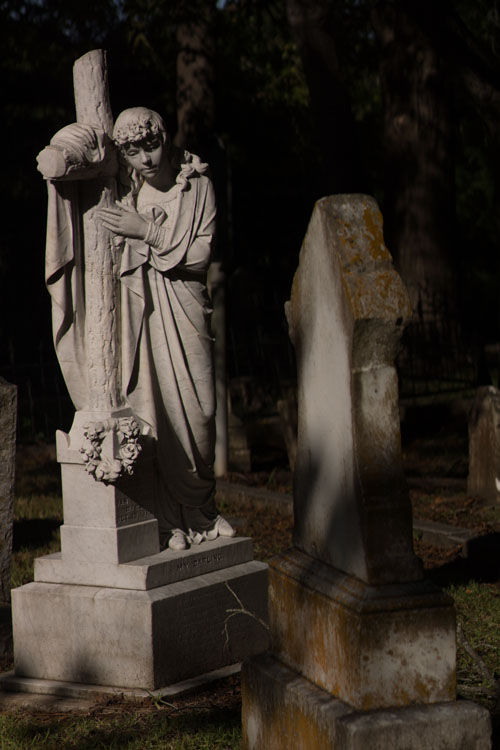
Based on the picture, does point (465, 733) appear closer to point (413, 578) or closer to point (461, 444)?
point (413, 578)

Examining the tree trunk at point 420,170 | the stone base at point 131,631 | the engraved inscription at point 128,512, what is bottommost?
the stone base at point 131,631

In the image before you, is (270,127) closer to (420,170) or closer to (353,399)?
(420,170)

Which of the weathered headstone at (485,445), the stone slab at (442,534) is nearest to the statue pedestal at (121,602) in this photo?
the stone slab at (442,534)

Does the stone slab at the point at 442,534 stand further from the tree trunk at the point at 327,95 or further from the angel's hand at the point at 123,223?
the tree trunk at the point at 327,95

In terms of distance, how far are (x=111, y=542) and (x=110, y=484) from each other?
0.29 meters

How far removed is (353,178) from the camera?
47.0ft

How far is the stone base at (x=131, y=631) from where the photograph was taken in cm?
545

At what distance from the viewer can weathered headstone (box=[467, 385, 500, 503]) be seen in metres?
9.35

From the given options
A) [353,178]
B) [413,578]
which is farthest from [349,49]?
[413,578]

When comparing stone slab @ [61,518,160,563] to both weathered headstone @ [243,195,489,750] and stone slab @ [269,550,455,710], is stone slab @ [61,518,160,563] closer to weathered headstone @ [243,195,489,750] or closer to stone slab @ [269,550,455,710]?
weathered headstone @ [243,195,489,750]

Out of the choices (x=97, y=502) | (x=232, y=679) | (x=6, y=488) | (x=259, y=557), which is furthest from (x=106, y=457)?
(x=259, y=557)

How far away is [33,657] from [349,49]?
48.6 feet

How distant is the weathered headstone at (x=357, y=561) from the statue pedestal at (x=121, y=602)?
1538 mm

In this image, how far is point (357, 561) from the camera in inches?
144
